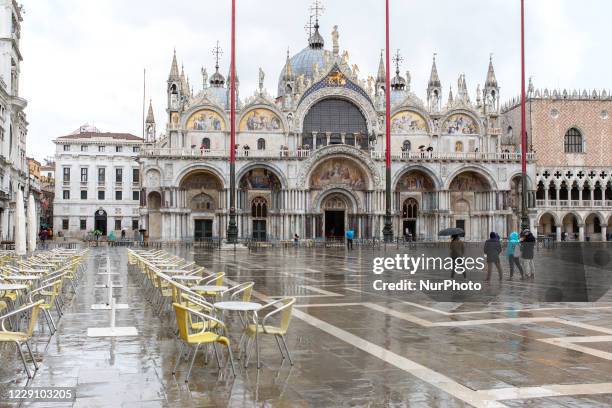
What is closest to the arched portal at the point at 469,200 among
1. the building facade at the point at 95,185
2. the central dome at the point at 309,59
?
the central dome at the point at 309,59

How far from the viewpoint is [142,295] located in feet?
55.5

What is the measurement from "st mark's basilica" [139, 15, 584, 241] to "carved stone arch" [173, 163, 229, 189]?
12 cm

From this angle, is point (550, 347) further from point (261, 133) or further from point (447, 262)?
point (261, 133)

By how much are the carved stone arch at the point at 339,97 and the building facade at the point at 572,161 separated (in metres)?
16.0

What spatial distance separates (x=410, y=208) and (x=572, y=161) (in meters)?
16.8

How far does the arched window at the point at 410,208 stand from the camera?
204ft

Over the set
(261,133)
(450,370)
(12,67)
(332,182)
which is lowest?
(450,370)

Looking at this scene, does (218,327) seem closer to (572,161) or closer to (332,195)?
(332,195)

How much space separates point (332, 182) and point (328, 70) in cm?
988

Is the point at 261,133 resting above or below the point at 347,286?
above

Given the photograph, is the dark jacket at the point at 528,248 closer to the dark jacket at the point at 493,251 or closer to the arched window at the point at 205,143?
the dark jacket at the point at 493,251

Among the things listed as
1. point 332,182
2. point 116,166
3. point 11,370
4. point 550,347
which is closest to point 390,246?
point 332,182

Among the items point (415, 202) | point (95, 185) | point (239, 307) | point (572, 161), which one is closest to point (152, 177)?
point (415, 202)

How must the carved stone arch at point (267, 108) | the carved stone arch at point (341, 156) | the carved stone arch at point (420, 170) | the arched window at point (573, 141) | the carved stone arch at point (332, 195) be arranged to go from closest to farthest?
the carved stone arch at point (341, 156), the carved stone arch at point (332, 195), the carved stone arch at point (267, 108), the carved stone arch at point (420, 170), the arched window at point (573, 141)
